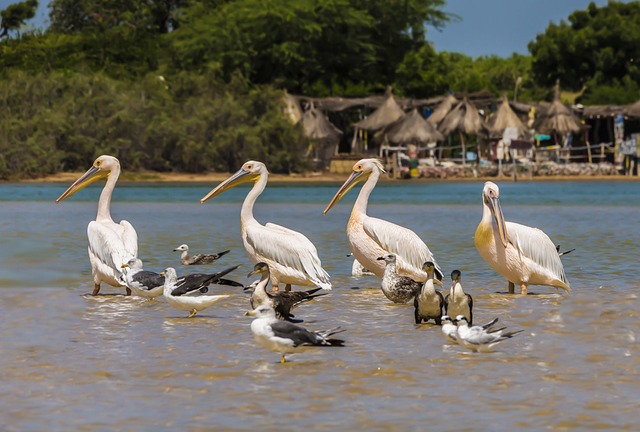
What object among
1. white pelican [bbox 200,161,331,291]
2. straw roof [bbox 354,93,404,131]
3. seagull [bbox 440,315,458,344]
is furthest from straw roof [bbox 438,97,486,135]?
seagull [bbox 440,315,458,344]

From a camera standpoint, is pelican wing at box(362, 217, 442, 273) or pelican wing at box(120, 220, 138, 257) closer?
pelican wing at box(120, 220, 138, 257)

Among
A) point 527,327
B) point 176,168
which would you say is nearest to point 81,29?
point 176,168

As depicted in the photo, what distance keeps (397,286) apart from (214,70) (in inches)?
1785

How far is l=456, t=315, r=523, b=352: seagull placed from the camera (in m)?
7.42

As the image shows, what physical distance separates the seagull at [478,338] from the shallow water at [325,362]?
3.3 inches

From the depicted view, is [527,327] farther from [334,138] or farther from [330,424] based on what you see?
[334,138]

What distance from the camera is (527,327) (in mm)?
8914

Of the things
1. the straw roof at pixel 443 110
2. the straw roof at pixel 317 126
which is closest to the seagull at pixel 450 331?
the straw roof at pixel 317 126

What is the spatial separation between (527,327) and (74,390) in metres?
3.71

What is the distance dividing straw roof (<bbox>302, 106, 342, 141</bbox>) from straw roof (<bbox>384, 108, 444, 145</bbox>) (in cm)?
271

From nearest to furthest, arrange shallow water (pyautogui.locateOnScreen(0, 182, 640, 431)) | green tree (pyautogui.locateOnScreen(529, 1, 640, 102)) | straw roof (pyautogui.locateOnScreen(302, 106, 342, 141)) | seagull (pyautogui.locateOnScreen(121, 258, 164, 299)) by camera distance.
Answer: shallow water (pyautogui.locateOnScreen(0, 182, 640, 431)) → seagull (pyautogui.locateOnScreen(121, 258, 164, 299)) → straw roof (pyautogui.locateOnScreen(302, 106, 342, 141)) → green tree (pyautogui.locateOnScreen(529, 1, 640, 102))

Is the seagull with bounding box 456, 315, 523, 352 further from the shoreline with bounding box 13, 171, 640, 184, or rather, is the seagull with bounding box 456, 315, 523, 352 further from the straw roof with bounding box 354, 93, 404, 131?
the straw roof with bounding box 354, 93, 404, 131

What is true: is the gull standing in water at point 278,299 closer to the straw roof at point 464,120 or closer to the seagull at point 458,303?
the seagull at point 458,303

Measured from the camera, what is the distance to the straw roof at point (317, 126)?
52031mm
